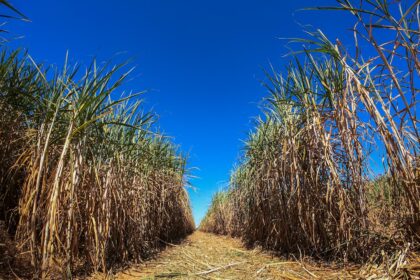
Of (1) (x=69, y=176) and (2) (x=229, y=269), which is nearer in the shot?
(1) (x=69, y=176)

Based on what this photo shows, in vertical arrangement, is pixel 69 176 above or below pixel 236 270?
above

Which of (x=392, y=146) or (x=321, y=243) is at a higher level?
(x=392, y=146)

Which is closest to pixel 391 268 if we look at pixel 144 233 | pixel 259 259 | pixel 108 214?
pixel 259 259

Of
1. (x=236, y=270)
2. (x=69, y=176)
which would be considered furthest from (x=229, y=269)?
(x=69, y=176)

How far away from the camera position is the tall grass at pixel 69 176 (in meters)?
2.29

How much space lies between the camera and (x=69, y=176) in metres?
2.57

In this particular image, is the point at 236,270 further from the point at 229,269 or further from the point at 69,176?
the point at 69,176

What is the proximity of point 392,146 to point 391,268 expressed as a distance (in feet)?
2.66

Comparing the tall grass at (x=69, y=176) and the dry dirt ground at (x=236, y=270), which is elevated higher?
the tall grass at (x=69, y=176)

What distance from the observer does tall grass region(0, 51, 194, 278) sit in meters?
2.29

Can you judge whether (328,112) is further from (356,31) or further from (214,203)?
(214,203)

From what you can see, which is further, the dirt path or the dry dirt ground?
the dirt path

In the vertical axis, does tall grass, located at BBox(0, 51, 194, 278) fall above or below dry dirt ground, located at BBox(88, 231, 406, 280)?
above

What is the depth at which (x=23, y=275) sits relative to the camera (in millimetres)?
2146
